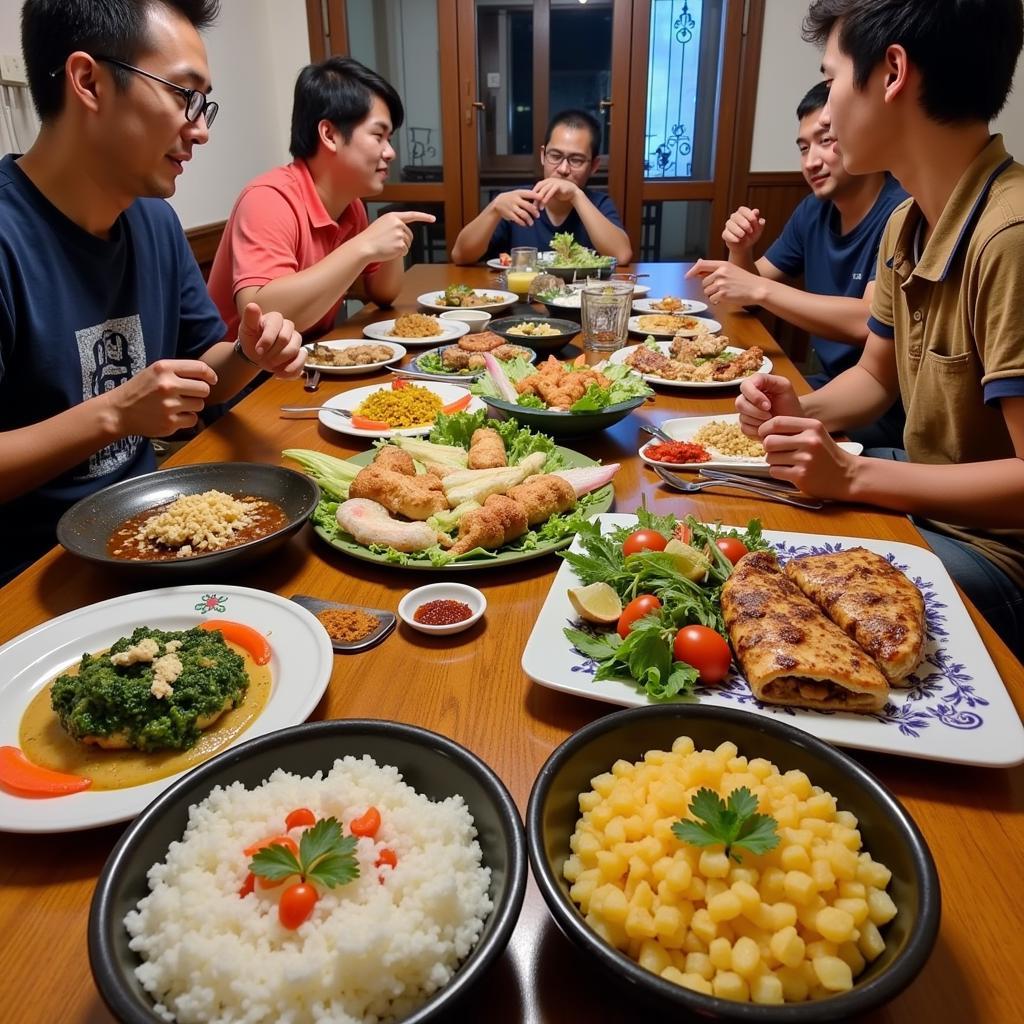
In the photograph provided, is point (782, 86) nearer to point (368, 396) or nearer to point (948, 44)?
point (948, 44)

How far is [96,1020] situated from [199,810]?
18 cm

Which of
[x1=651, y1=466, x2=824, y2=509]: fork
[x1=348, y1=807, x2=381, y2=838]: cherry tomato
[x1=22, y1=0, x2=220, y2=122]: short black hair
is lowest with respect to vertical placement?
[x1=651, y1=466, x2=824, y2=509]: fork

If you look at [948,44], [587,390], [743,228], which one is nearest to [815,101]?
[743,228]

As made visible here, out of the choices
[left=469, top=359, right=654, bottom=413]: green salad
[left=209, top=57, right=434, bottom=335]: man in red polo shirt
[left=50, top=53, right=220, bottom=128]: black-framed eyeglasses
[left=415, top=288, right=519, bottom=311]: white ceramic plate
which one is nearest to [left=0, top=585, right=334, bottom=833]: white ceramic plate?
[left=469, top=359, right=654, bottom=413]: green salad

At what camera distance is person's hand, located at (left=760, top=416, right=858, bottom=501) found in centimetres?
154

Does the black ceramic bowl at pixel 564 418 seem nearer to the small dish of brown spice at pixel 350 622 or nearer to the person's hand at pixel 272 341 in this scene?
the person's hand at pixel 272 341

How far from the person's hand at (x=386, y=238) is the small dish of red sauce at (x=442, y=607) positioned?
1953mm

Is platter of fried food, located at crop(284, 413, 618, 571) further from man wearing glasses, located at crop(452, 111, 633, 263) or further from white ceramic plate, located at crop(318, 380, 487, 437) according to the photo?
man wearing glasses, located at crop(452, 111, 633, 263)

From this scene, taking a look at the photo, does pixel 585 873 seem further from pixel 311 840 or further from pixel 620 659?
pixel 620 659

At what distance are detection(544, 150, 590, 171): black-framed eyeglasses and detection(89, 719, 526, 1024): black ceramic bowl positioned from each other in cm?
483

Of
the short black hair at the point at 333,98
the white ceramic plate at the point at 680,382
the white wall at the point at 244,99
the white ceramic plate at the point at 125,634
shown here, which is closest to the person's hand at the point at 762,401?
the white ceramic plate at the point at 680,382

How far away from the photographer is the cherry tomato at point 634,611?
3.55ft

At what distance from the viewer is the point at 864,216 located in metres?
3.37

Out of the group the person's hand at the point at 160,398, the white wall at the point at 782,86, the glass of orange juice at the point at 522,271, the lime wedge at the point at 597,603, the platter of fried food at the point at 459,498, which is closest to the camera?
the lime wedge at the point at 597,603
